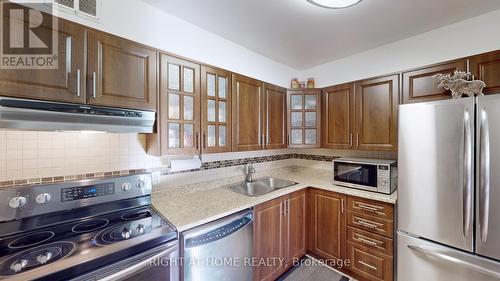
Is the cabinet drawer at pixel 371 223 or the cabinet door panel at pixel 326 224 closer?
the cabinet drawer at pixel 371 223

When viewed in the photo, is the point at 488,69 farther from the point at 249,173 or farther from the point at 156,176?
the point at 156,176

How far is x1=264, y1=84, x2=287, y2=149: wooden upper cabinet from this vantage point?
2281 millimetres

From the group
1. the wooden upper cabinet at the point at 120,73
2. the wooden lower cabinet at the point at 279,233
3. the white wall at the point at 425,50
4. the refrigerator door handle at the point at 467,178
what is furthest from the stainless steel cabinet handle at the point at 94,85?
the white wall at the point at 425,50

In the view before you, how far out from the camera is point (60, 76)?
41.6 inches

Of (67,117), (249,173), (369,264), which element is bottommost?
(369,264)

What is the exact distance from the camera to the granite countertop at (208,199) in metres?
1.34

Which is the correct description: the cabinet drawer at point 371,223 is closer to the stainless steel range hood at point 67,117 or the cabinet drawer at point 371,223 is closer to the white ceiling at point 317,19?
the white ceiling at point 317,19

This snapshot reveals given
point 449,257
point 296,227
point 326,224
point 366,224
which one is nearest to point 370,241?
point 366,224

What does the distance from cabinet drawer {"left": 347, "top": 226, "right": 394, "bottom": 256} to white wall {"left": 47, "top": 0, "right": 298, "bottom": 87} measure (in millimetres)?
2117

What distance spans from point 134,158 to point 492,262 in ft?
8.68

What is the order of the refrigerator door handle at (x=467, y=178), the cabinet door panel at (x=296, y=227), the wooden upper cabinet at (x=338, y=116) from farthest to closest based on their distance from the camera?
the wooden upper cabinet at (x=338, y=116)
the cabinet door panel at (x=296, y=227)
the refrigerator door handle at (x=467, y=178)

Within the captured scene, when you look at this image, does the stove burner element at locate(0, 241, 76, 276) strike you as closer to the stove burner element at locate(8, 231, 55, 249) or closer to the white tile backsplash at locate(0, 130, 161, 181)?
the stove burner element at locate(8, 231, 55, 249)

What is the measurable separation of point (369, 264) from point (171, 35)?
289 cm

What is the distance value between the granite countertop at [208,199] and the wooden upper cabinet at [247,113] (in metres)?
0.50
